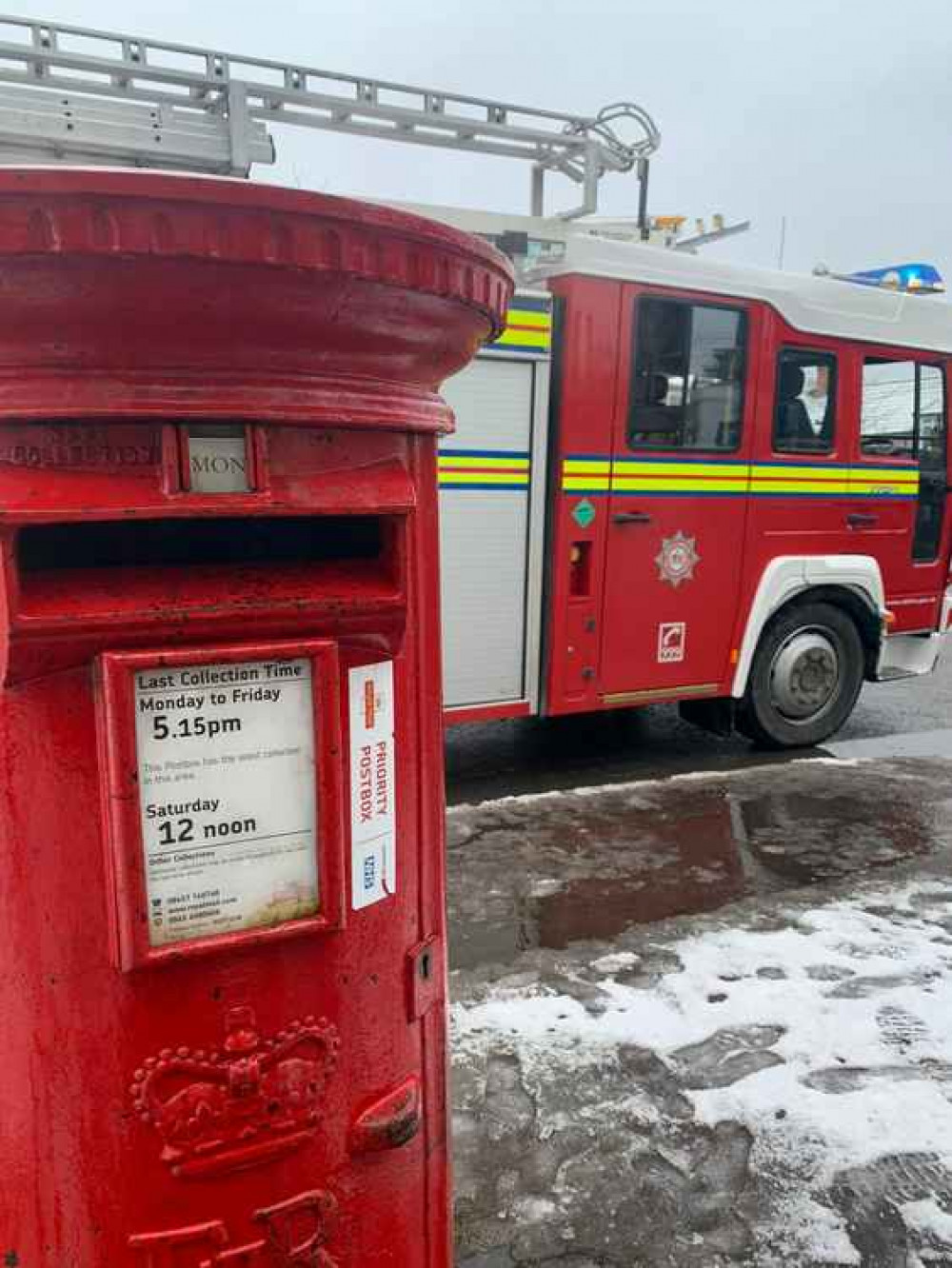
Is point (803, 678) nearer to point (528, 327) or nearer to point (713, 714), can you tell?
point (713, 714)

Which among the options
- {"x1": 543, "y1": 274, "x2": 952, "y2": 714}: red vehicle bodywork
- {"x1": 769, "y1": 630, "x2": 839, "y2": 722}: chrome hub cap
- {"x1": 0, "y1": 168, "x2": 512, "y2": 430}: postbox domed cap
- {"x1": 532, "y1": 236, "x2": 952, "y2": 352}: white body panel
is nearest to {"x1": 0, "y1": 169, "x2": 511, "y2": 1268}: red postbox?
{"x1": 0, "y1": 168, "x2": 512, "y2": 430}: postbox domed cap

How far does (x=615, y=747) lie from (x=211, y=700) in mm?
5371

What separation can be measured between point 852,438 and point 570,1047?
4641mm

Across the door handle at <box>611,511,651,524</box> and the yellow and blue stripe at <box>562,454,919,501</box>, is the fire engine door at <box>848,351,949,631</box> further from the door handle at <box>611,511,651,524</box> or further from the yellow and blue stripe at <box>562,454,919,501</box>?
the door handle at <box>611,511,651,524</box>

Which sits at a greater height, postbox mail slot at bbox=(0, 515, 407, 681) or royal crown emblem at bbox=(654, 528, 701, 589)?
postbox mail slot at bbox=(0, 515, 407, 681)

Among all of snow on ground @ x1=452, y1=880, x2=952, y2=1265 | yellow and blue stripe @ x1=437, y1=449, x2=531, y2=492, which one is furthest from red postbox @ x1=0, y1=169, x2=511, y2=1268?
yellow and blue stripe @ x1=437, y1=449, x2=531, y2=492

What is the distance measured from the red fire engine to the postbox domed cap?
12.6ft

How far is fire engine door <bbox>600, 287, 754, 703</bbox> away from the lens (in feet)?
17.5

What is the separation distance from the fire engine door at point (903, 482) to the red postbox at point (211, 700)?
550cm

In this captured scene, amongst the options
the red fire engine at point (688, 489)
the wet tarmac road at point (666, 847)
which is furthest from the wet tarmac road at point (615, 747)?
the wet tarmac road at point (666, 847)

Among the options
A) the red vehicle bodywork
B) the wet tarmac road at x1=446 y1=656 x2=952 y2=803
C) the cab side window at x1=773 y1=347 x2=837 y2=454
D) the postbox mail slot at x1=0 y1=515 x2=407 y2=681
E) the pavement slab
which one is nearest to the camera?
the postbox mail slot at x1=0 y1=515 x2=407 y2=681

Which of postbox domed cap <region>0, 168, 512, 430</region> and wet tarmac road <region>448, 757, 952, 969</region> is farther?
wet tarmac road <region>448, 757, 952, 969</region>

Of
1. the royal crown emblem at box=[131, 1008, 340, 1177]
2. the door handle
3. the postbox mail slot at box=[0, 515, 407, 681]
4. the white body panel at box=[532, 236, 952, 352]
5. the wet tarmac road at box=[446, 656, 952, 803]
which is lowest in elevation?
the wet tarmac road at box=[446, 656, 952, 803]

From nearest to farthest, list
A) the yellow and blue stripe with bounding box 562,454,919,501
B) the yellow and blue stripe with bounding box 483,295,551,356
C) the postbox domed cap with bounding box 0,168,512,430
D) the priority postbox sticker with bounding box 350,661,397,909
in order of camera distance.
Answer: the postbox domed cap with bounding box 0,168,512,430
the priority postbox sticker with bounding box 350,661,397,909
the yellow and blue stripe with bounding box 483,295,551,356
the yellow and blue stripe with bounding box 562,454,919,501
